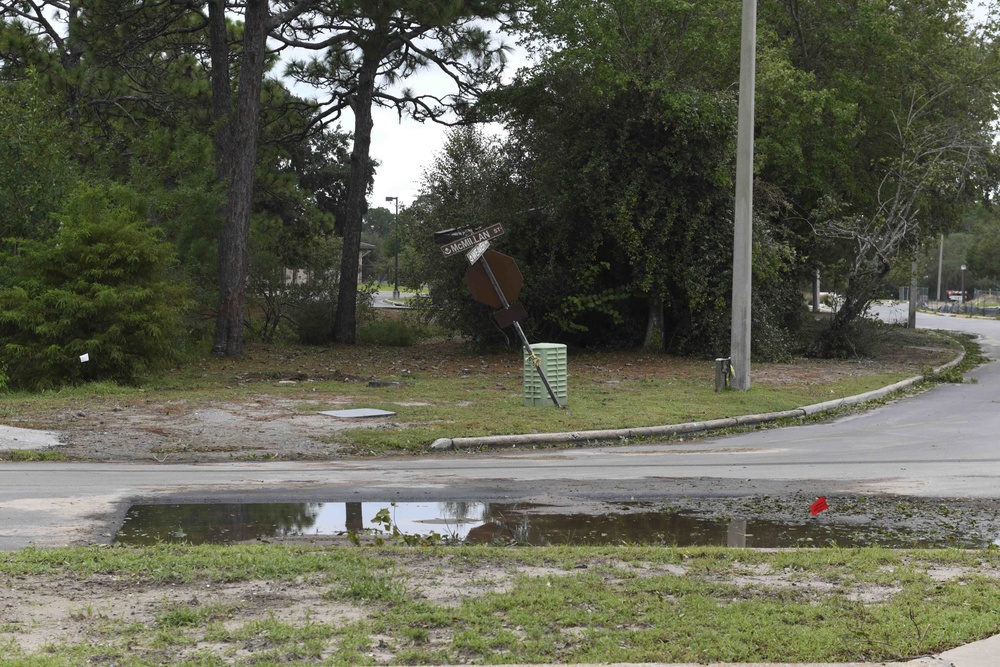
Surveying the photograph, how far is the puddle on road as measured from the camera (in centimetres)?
794

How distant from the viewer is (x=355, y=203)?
3069cm

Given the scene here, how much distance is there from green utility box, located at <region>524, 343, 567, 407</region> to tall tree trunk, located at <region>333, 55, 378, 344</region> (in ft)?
49.3

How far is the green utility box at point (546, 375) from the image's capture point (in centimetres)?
1623

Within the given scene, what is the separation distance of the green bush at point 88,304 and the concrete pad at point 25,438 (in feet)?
15.0

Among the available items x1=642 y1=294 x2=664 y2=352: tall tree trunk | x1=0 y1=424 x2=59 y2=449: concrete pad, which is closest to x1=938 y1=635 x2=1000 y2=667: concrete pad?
x1=0 y1=424 x2=59 y2=449: concrete pad

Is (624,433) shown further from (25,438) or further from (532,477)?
(25,438)

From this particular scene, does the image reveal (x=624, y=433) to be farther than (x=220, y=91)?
No

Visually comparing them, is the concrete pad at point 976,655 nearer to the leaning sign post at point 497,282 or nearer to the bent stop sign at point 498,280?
the leaning sign post at point 497,282

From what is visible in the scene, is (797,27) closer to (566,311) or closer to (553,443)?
(566,311)

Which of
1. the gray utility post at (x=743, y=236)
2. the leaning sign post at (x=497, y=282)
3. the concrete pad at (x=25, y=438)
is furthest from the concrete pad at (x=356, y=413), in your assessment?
the gray utility post at (x=743, y=236)

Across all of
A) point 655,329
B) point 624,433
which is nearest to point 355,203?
point 655,329

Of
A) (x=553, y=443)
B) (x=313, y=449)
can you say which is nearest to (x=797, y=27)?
(x=553, y=443)

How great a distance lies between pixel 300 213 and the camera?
39906 millimetres

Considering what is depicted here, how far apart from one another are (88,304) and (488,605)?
13.5 meters
